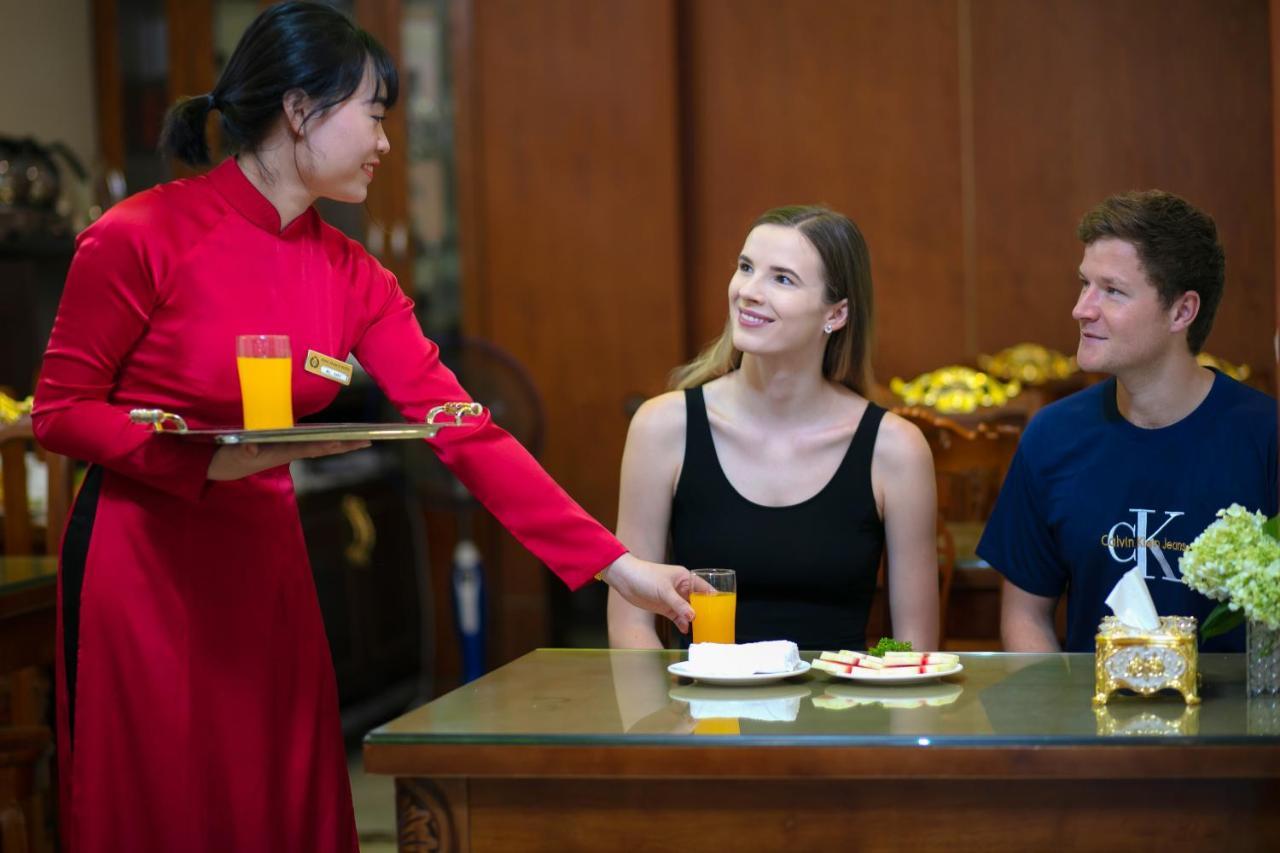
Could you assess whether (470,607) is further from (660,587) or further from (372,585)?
(660,587)

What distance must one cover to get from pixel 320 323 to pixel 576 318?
3657 mm

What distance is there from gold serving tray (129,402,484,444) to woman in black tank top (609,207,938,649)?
2.33 ft

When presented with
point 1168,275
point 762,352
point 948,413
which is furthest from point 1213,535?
point 948,413

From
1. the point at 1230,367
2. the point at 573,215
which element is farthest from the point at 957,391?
the point at 573,215

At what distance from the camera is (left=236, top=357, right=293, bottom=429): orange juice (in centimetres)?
183

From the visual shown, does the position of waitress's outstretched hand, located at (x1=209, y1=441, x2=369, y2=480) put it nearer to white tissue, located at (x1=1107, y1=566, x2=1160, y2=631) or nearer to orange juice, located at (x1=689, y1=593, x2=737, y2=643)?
orange juice, located at (x1=689, y1=593, x2=737, y2=643)

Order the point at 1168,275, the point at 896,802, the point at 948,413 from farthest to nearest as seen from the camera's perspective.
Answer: the point at 948,413
the point at 1168,275
the point at 896,802

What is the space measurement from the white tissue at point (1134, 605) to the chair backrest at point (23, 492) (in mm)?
2158

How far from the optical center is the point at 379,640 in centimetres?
544

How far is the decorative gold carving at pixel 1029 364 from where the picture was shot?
17.8ft

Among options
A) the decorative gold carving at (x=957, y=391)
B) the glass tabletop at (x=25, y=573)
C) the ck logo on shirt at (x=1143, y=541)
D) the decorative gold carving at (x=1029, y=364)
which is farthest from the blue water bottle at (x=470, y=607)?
the ck logo on shirt at (x=1143, y=541)

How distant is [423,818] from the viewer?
1.57m

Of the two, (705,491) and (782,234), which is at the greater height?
(782,234)

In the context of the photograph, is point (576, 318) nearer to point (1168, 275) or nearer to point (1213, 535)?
point (1168, 275)
